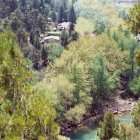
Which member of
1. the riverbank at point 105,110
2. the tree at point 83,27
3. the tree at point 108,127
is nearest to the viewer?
the tree at point 108,127

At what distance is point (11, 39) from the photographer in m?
10.4

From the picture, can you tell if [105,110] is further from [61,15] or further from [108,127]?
[61,15]

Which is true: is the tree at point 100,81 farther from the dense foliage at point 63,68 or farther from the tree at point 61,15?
the tree at point 61,15

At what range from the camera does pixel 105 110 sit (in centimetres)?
5066

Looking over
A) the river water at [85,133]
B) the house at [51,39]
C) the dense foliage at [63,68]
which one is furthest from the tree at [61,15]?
the river water at [85,133]

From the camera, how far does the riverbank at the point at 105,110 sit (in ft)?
149

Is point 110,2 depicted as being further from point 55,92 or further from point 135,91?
point 55,92

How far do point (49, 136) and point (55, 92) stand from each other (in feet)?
110

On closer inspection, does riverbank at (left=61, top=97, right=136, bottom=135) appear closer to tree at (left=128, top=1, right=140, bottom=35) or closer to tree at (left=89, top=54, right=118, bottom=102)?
tree at (left=89, top=54, right=118, bottom=102)

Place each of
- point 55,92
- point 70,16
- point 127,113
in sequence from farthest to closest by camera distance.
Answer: point 70,16 < point 127,113 < point 55,92

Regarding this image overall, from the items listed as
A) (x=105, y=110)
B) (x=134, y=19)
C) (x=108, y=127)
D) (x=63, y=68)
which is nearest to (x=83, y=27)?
(x=63, y=68)

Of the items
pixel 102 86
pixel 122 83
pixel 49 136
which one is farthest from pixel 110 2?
pixel 49 136

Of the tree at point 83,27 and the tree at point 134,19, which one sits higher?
the tree at point 134,19

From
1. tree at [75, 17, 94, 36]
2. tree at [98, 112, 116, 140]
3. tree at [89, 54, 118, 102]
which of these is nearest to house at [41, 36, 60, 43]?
tree at [75, 17, 94, 36]
